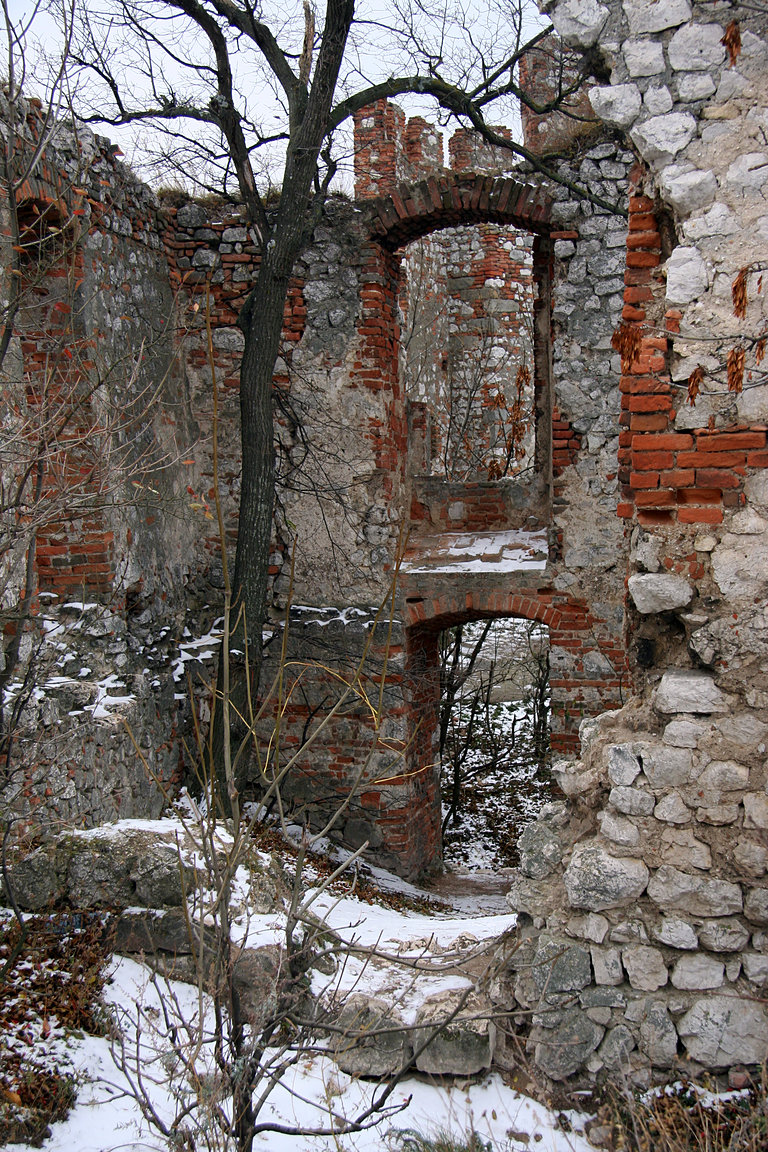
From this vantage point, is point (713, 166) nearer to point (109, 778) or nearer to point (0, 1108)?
point (0, 1108)

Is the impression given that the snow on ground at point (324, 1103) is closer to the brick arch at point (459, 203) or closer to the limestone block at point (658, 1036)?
the limestone block at point (658, 1036)

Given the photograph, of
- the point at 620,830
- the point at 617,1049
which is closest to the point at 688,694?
the point at 620,830

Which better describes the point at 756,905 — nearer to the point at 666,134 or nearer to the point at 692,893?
the point at 692,893

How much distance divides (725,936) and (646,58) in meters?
2.86

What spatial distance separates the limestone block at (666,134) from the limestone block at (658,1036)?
2.77m

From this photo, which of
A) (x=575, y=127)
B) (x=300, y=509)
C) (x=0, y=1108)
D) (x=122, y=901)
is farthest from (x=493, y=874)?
(x=575, y=127)

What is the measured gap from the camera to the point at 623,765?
3.00 metres

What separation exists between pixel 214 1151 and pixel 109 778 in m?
3.36

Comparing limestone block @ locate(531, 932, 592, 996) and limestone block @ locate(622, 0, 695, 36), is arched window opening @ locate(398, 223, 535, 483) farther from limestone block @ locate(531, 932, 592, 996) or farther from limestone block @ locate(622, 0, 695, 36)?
limestone block @ locate(531, 932, 592, 996)

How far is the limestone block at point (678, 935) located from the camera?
2.89m

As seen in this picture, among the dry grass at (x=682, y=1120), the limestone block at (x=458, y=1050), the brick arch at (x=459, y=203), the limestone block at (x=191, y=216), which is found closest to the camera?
the dry grass at (x=682, y=1120)

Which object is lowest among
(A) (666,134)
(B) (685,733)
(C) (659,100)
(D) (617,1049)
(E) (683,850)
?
(D) (617,1049)

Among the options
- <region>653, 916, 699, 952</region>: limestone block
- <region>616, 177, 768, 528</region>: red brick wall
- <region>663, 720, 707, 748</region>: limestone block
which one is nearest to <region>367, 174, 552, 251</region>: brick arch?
<region>616, 177, 768, 528</region>: red brick wall

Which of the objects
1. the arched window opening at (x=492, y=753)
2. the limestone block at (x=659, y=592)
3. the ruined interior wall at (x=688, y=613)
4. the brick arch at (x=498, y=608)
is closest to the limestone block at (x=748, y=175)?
the ruined interior wall at (x=688, y=613)
